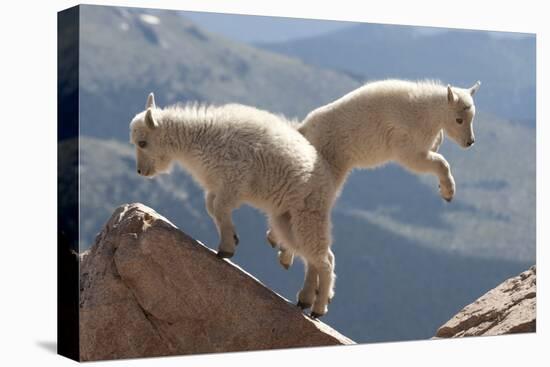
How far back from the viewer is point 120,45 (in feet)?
236

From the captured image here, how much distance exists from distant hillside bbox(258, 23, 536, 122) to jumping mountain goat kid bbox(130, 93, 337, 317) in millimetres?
25518

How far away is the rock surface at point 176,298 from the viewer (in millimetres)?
9500

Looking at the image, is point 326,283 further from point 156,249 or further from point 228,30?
point 228,30

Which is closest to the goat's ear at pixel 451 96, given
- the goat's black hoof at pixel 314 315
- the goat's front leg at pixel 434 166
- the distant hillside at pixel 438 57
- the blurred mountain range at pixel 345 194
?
the goat's front leg at pixel 434 166

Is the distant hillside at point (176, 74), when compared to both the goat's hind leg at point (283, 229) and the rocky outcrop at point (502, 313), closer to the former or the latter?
the rocky outcrop at point (502, 313)

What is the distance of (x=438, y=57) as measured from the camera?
63438 millimetres

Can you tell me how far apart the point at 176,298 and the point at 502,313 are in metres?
4.26

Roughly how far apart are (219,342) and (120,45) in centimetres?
6456

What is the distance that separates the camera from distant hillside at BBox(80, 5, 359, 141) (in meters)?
71.7

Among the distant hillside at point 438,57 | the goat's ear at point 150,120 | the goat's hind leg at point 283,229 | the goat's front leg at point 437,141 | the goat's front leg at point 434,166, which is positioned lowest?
the distant hillside at point 438,57

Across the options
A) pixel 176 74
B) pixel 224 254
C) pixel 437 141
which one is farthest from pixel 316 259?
pixel 176 74

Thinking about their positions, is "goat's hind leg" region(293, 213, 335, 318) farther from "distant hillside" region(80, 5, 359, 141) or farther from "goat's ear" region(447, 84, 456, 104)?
"distant hillside" region(80, 5, 359, 141)

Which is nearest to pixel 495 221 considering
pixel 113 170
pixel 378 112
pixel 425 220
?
pixel 425 220

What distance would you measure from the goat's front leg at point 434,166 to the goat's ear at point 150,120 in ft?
10.1
